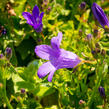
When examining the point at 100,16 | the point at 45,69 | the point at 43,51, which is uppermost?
the point at 100,16

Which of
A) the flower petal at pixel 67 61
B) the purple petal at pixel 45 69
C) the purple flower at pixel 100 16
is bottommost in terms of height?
the purple petal at pixel 45 69

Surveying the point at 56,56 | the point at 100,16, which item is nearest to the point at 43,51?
the point at 56,56

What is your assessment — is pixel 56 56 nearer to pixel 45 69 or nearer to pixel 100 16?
pixel 45 69

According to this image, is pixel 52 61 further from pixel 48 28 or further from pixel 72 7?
pixel 72 7

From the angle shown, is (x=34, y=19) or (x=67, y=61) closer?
(x=67, y=61)

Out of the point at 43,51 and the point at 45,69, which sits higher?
the point at 43,51

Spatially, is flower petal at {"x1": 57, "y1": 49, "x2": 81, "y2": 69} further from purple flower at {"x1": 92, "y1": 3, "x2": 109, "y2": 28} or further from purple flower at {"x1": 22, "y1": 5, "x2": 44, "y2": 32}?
purple flower at {"x1": 22, "y1": 5, "x2": 44, "y2": 32}

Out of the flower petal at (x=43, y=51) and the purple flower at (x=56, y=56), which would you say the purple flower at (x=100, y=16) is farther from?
the flower petal at (x=43, y=51)

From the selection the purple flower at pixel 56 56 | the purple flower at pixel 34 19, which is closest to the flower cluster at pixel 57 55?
the purple flower at pixel 56 56
